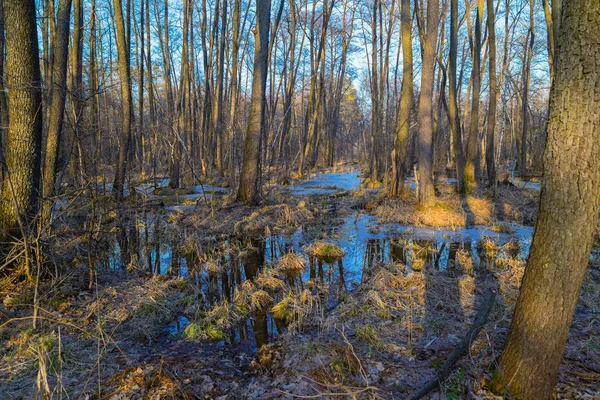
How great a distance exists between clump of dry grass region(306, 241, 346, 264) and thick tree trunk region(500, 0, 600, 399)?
16.3 feet

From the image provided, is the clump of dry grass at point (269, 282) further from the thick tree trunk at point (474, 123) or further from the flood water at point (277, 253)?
the thick tree trunk at point (474, 123)

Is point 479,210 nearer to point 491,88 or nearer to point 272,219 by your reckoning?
point 491,88

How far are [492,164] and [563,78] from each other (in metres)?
12.4

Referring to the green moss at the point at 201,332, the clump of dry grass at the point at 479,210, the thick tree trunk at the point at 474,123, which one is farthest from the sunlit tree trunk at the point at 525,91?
the green moss at the point at 201,332

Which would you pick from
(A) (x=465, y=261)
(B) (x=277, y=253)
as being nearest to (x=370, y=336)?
(A) (x=465, y=261)

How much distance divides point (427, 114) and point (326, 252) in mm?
5632

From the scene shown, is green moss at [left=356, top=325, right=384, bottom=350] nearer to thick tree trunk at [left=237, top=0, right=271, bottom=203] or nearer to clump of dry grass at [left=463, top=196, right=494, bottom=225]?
clump of dry grass at [left=463, top=196, right=494, bottom=225]

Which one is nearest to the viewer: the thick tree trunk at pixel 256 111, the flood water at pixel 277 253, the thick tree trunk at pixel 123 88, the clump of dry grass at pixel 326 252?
the flood water at pixel 277 253

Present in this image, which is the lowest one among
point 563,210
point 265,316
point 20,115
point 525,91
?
point 265,316

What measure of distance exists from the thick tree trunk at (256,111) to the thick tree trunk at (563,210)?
9.26 meters

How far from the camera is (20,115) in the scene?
4.98 m

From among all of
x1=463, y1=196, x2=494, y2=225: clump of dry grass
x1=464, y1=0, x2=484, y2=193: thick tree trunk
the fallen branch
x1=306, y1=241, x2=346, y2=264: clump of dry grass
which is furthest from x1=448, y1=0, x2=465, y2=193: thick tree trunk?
the fallen branch

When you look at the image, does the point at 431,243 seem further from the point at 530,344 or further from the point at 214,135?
the point at 214,135

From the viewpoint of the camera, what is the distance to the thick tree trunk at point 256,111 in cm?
A: 1082
